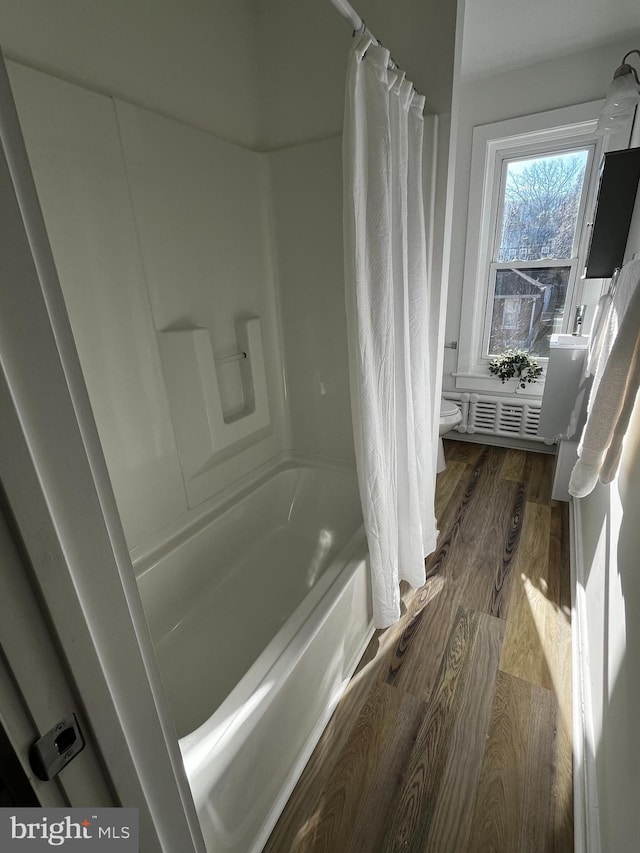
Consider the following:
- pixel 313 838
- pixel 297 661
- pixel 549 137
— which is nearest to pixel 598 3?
pixel 549 137

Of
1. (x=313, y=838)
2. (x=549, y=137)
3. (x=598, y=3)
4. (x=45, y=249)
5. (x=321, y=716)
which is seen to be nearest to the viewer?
(x=45, y=249)

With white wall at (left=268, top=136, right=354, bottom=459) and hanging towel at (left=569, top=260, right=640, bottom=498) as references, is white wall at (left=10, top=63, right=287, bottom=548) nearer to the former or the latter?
white wall at (left=268, top=136, right=354, bottom=459)

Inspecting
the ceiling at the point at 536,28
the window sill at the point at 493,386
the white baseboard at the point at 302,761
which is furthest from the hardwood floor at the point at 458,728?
the ceiling at the point at 536,28

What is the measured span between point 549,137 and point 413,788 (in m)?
3.35

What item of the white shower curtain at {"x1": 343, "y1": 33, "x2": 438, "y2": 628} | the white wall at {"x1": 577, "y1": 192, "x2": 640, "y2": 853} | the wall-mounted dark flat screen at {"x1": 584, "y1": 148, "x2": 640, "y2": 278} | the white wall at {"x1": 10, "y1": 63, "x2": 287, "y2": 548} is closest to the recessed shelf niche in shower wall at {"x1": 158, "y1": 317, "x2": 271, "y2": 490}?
the white wall at {"x1": 10, "y1": 63, "x2": 287, "y2": 548}

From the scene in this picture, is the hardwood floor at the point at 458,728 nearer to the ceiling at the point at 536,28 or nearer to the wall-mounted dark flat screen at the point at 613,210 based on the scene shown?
the wall-mounted dark flat screen at the point at 613,210

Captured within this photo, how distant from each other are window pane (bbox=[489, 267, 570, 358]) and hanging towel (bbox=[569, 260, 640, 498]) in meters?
1.77

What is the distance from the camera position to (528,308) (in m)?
2.79

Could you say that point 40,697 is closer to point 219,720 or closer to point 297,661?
point 219,720

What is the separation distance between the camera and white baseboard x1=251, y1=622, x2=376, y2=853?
3.30 ft

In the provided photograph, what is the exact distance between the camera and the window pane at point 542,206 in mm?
2461

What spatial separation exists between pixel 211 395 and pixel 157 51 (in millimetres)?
1165

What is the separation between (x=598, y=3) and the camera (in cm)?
180

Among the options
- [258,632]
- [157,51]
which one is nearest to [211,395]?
[258,632]
